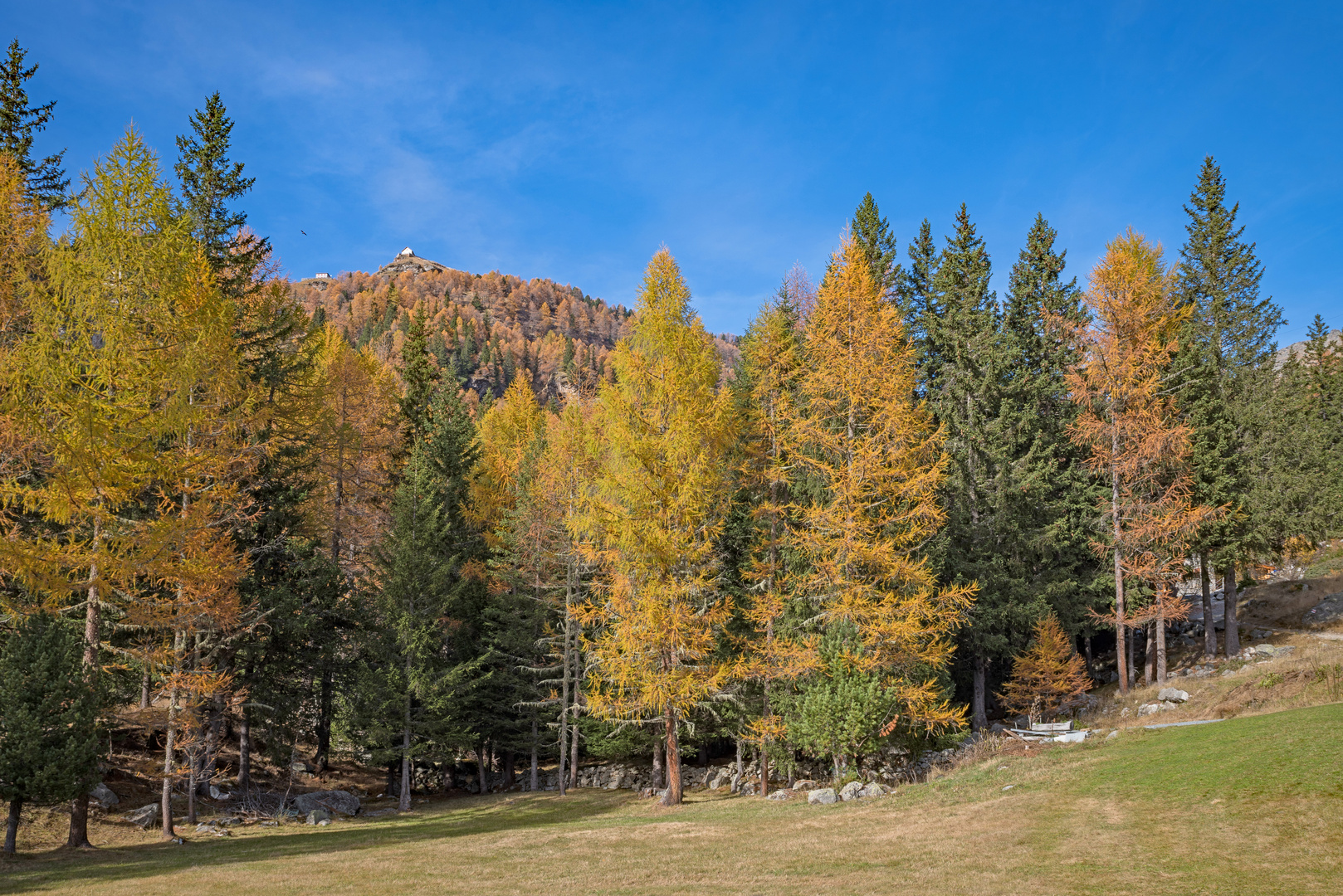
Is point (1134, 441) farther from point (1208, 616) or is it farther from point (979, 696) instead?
point (979, 696)

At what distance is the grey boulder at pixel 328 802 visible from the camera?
72.7 feet

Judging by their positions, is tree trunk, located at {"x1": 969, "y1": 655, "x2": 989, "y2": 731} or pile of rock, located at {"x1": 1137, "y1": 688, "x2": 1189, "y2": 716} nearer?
pile of rock, located at {"x1": 1137, "y1": 688, "x2": 1189, "y2": 716}

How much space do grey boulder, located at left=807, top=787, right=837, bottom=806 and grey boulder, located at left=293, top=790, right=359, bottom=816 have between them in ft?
50.7

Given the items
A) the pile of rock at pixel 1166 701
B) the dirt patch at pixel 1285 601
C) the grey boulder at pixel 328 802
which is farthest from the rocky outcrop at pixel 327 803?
the dirt patch at pixel 1285 601

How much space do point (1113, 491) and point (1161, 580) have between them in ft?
11.8

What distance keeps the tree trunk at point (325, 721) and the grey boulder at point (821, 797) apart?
18851 mm

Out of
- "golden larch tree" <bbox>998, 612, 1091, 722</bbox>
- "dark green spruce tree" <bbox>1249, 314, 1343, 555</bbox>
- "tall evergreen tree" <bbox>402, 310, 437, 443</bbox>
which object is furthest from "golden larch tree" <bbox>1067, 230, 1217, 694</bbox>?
"tall evergreen tree" <bbox>402, 310, 437, 443</bbox>

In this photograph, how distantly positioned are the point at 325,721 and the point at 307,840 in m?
13.1

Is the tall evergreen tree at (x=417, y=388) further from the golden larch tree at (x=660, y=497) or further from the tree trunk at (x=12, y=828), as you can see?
the tree trunk at (x=12, y=828)

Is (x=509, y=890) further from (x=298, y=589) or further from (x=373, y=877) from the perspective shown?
(x=298, y=589)

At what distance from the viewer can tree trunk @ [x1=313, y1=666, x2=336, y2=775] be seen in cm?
2772

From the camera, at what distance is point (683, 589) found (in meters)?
18.6

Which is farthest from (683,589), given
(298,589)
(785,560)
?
(298,589)

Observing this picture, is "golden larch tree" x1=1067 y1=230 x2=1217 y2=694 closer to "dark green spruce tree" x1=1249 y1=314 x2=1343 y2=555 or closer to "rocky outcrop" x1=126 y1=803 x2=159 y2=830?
"dark green spruce tree" x1=1249 y1=314 x2=1343 y2=555
